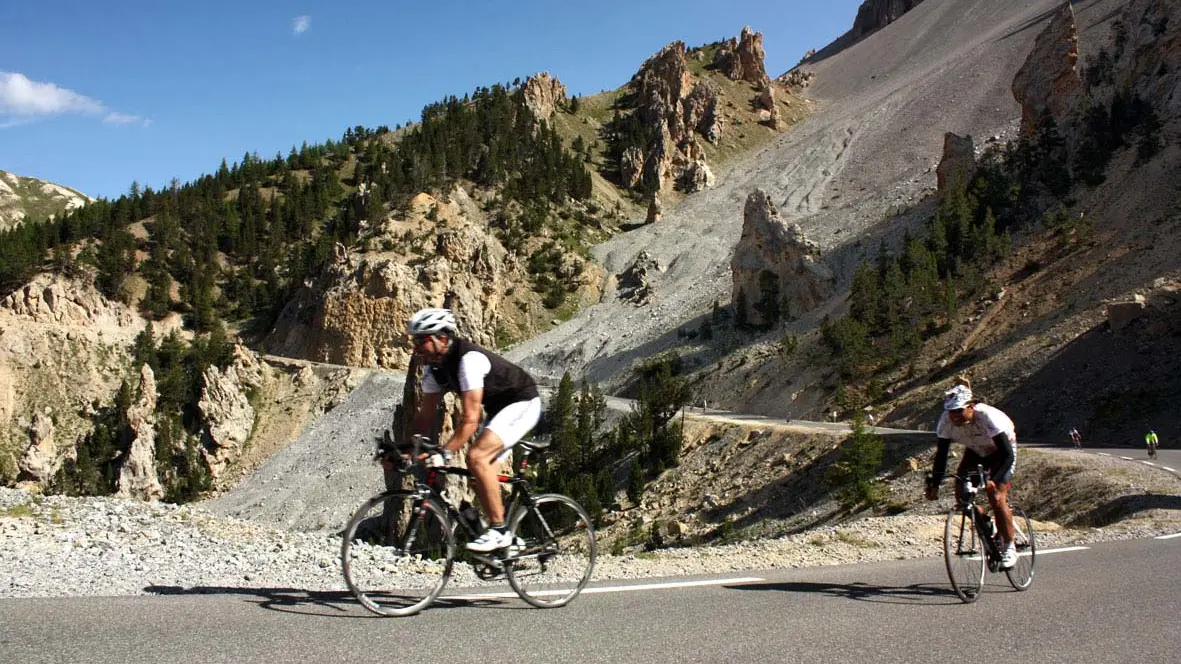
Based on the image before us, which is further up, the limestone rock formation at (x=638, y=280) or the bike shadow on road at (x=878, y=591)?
the limestone rock formation at (x=638, y=280)

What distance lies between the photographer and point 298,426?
5612 centimetres

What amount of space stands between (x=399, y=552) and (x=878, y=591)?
176 inches

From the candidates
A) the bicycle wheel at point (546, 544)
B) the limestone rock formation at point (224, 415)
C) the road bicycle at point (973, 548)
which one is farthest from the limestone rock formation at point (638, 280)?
the bicycle wheel at point (546, 544)

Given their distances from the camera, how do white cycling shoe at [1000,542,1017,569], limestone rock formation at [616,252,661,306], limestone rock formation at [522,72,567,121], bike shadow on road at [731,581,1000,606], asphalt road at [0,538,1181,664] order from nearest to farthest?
asphalt road at [0,538,1181,664], bike shadow on road at [731,581,1000,606], white cycling shoe at [1000,542,1017,569], limestone rock formation at [616,252,661,306], limestone rock formation at [522,72,567,121]

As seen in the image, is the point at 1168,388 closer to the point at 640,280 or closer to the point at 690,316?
the point at 690,316

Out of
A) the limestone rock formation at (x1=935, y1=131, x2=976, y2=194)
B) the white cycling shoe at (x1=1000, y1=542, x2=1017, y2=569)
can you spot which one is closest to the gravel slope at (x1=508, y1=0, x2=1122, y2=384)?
the limestone rock formation at (x1=935, y1=131, x2=976, y2=194)

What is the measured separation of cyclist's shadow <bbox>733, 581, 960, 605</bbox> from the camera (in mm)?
6949

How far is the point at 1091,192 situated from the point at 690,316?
30777mm

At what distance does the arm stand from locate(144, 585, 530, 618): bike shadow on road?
1.31m

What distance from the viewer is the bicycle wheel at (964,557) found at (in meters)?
6.98

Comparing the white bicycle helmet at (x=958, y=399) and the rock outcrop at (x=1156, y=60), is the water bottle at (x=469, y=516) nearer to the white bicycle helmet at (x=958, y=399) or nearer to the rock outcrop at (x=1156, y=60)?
the white bicycle helmet at (x=958, y=399)

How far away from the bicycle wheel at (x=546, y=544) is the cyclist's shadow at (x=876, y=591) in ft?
5.23

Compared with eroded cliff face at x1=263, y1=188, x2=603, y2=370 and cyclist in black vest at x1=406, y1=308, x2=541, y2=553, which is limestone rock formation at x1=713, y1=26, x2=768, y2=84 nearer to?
eroded cliff face at x1=263, y1=188, x2=603, y2=370

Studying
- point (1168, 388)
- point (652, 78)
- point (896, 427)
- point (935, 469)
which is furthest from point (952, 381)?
point (652, 78)
